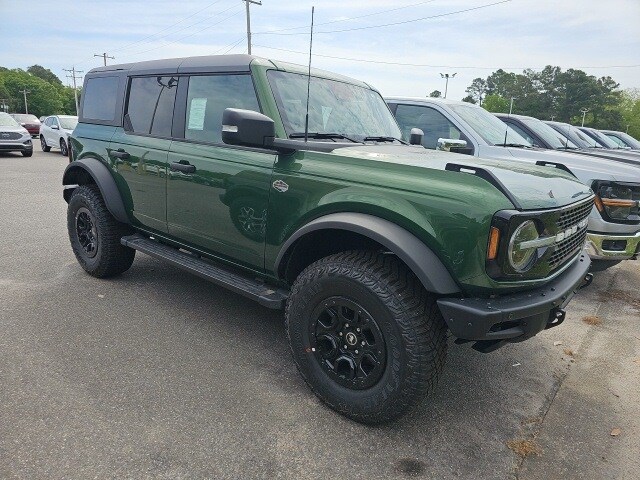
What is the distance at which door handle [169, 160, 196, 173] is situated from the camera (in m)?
3.35

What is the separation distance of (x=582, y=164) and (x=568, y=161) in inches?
6.0

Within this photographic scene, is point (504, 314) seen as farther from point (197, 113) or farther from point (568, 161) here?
point (568, 161)

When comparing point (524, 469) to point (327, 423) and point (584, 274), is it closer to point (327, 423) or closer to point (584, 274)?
point (327, 423)

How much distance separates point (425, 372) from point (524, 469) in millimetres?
688

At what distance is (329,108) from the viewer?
3283mm

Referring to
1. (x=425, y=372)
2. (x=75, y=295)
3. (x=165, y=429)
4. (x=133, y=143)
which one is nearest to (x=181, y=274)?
(x=75, y=295)

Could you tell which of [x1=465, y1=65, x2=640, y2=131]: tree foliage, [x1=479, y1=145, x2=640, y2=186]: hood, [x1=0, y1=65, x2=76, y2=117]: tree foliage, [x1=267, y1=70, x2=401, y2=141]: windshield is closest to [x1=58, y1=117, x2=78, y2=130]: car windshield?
[x1=479, y1=145, x2=640, y2=186]: hood

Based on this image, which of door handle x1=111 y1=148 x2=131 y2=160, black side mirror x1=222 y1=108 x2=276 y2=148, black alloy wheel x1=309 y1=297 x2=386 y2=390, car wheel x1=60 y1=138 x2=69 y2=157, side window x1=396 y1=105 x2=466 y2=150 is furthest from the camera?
car wheel x1=60 y1=138 x2=69 y2=157

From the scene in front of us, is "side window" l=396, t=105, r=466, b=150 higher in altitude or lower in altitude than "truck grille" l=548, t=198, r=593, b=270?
higher

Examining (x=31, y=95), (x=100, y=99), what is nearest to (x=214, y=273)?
(x=100, y=99)

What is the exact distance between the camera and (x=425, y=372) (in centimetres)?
223

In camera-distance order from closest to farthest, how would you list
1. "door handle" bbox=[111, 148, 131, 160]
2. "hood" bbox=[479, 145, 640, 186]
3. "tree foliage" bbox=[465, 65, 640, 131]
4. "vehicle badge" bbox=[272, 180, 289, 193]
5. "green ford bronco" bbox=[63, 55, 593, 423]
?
"green ford bronco" bbox=[63, 55, 593, 423] < "vehicle badge" bbox=[272, 180, 289, 193] < "door handle" bbox=[111, 148, 131, 160] < "hood" bbox=[479, 145, 640, 186] < "tree foliage" bbox=[465, 65, 640, 131]

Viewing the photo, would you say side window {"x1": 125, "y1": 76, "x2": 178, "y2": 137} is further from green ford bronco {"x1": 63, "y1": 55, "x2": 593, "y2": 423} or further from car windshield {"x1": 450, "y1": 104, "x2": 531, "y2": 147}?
car windshield {"x1": 450, "y1": 104, "x2": 531, "y2": 147}

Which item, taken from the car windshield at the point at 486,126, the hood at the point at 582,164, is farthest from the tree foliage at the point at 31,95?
the hood at the point at 582,164
